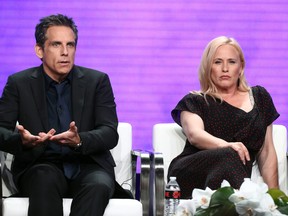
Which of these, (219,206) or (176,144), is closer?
(219,206)

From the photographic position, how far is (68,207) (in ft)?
11.7

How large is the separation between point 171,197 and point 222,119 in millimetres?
735

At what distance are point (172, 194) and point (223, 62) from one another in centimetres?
102

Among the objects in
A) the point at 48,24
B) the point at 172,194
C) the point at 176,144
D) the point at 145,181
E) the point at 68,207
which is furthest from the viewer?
the point at 176,144

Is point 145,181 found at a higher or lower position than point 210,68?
lower

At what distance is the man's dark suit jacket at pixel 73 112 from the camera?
3828 millimetres

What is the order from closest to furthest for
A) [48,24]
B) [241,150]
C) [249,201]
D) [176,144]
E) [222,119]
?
[249,201], [241,150], [48,24], [222,119], [176,144]

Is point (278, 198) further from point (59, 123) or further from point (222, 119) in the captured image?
point (222, 119)

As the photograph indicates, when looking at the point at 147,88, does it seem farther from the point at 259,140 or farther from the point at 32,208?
the point at 32,208

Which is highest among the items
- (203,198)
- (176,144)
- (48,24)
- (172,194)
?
(48,24)

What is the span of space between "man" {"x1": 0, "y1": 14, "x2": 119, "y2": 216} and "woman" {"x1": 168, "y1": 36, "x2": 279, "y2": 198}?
1.54 feet

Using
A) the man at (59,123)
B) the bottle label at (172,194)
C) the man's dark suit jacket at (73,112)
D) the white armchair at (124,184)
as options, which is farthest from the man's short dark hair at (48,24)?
the bottle label at (172,194)

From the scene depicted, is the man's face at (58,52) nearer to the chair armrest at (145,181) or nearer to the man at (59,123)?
the man at (59,123)

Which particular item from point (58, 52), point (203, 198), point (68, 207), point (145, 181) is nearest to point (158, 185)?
point (145, 181)
